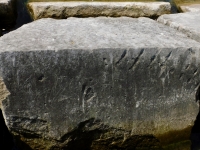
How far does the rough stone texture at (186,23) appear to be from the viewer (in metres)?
2.27

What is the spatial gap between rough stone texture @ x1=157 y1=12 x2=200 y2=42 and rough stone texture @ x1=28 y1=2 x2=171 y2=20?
0.36 meters

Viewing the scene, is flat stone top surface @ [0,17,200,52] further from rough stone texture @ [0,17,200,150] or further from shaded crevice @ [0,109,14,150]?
shaded crevice @ [0,109,14,150]

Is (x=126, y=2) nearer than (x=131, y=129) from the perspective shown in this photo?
No

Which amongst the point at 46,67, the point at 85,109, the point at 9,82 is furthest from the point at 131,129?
the point at 9,82

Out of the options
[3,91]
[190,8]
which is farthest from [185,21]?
[3,91]

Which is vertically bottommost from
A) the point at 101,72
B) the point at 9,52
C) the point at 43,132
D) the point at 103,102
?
the point at 43,132

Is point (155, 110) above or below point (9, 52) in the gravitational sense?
below

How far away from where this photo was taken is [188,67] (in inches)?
78.5

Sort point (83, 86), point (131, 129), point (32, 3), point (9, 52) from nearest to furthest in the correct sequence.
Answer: point (9, 52) < point (83, 86) < point (131, 129) < point (32, 3)

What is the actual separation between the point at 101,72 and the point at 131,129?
A: 0.41 metres

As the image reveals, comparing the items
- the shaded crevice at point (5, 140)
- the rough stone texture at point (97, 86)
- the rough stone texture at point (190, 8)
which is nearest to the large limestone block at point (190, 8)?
the rough stone texture at point (190, 8)

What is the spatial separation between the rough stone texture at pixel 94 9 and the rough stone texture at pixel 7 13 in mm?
159

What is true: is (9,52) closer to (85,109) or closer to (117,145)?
(85,109)

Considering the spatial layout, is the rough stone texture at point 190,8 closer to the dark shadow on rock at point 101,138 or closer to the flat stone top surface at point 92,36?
the flat stone top surface at point 92,36
